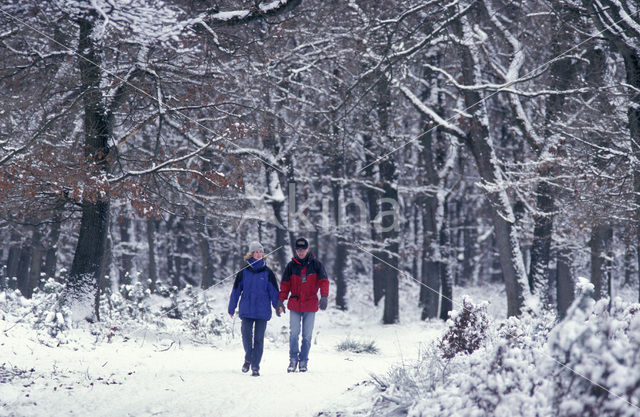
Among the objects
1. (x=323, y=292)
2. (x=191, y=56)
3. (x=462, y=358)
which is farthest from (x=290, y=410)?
(x=191, y=56)

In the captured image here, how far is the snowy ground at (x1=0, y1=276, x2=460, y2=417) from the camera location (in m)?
6.48

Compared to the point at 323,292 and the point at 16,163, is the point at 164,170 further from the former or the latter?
the point at 323,292

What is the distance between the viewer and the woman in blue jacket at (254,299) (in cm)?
858

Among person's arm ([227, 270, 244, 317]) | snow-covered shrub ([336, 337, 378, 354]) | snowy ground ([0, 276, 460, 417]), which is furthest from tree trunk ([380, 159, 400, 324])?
person's arm ([227, 270, 244, 317])

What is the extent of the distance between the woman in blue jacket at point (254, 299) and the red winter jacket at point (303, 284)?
240 mm

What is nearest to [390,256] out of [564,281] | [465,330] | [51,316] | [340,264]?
[340,264]

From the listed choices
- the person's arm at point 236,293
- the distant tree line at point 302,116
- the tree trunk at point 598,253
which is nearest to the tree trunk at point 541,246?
the distant tree line at point 302,116

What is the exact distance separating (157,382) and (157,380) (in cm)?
11

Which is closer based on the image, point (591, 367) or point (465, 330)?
point (591, 367)

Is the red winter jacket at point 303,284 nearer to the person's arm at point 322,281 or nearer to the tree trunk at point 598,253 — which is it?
the person's arm at point 322,281

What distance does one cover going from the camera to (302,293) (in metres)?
8.85

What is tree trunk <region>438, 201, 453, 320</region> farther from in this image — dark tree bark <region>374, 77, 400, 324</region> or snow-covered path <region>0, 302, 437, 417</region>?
snow-covered path <region>0, 302, 437, 417</region>

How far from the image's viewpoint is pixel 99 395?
6965mm

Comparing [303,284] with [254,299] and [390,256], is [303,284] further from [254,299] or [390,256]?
[390,256]
